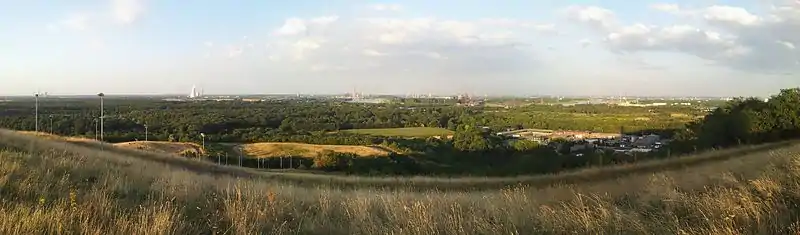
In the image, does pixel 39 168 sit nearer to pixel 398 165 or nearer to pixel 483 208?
pixel 483 208

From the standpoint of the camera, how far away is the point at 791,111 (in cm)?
4238

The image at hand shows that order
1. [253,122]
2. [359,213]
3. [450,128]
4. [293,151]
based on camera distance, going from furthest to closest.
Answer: [450,128] → [253,122] → [293,151] → [359,213]

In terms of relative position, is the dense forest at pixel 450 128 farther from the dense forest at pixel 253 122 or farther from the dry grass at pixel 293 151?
the dry grass at pixel 293 151

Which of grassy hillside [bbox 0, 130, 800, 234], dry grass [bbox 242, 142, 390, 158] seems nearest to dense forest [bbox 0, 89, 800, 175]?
dry grass [bbox 242, 142, 390, 158]

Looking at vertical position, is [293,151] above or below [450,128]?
below

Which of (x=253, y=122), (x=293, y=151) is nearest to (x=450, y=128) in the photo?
(x=253, y=122)

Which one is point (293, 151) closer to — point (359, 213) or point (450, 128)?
point (450, 128)

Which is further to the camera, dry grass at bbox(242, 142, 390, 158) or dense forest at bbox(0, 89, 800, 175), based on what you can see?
dry grass at bbox(242, 142, 390, 158)

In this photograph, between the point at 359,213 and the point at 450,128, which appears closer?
the point at 359,213

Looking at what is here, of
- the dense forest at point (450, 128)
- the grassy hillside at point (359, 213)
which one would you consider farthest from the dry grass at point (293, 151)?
the grassy hillside at point (359, 213)

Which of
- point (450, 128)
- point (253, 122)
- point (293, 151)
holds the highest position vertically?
point (253, 122)

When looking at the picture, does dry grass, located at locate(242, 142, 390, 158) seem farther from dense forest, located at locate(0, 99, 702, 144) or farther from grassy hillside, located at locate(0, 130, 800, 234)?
grassy hillside, located at locate(0, 130, 800, 234)

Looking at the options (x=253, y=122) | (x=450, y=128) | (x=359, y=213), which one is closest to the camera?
(x=359, y=213)

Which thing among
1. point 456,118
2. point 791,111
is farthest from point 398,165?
point 456,118
